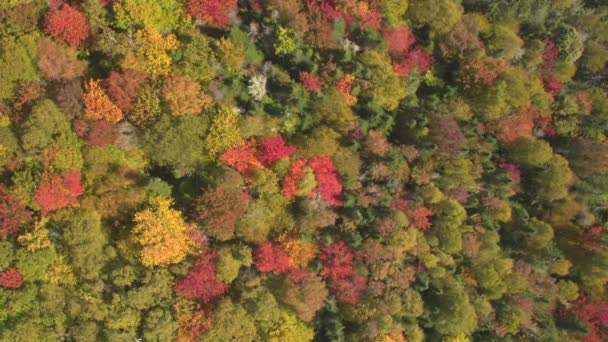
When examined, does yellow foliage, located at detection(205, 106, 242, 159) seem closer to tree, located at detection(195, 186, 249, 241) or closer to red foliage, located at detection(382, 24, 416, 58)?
tree, located at detection(195, 186, 249, 241)

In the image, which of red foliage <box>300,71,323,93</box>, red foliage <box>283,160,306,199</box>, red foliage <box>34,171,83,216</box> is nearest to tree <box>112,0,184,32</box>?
red foliage <box>300,71,323,93</box>

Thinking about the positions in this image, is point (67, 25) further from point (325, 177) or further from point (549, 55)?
point (549, 55)

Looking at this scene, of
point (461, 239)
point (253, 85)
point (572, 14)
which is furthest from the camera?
point (572, 14)

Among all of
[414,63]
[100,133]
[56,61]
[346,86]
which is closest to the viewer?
[56,61]

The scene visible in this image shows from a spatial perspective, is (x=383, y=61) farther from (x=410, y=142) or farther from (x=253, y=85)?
(x=253, y=85)

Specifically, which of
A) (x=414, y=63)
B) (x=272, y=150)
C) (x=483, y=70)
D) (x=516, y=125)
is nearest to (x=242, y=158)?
(x=272, y=150)

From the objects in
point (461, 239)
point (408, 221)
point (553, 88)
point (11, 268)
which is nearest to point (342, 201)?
point (408, 221)
